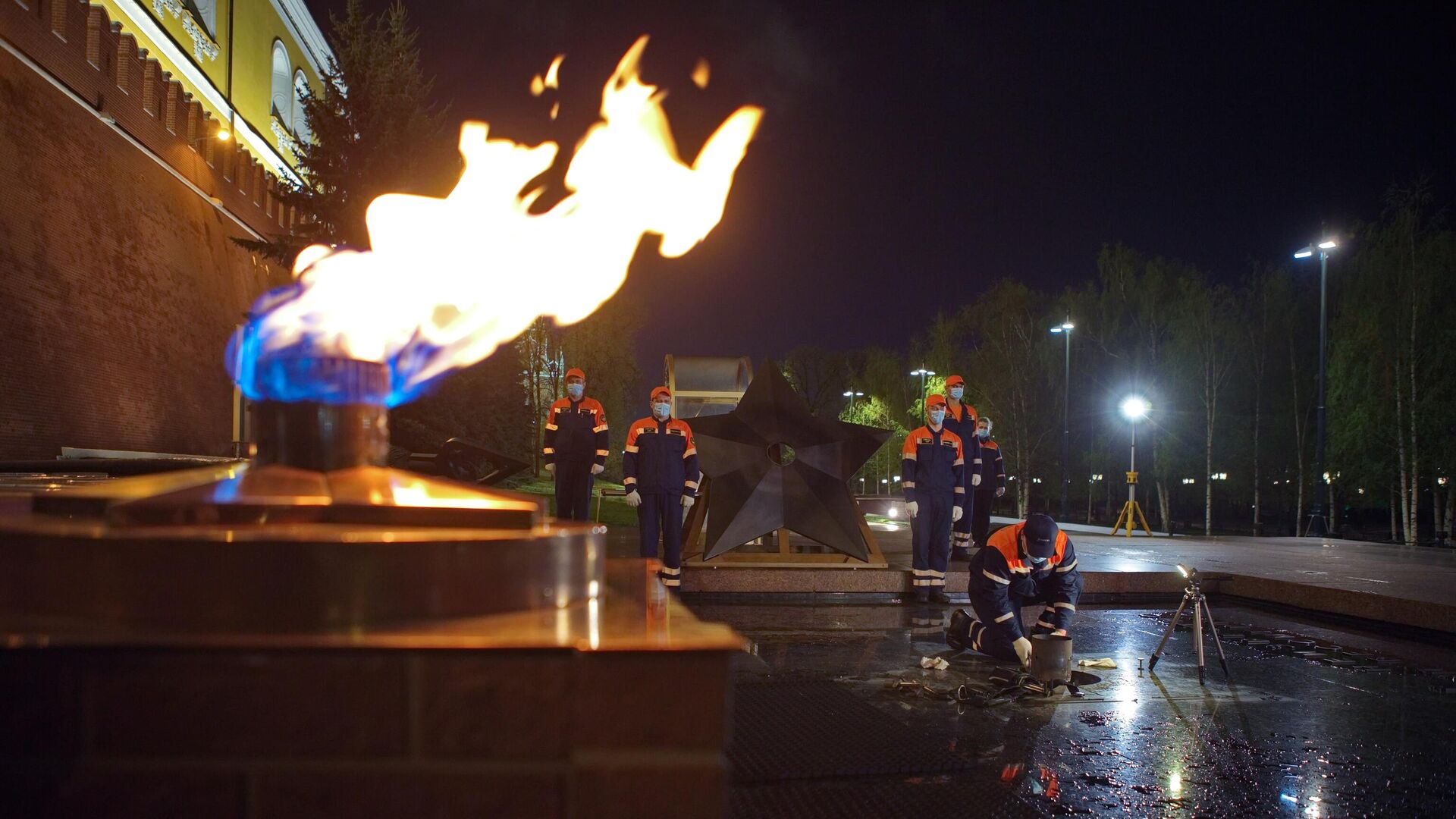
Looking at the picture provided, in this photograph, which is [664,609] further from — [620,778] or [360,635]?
[360,635]

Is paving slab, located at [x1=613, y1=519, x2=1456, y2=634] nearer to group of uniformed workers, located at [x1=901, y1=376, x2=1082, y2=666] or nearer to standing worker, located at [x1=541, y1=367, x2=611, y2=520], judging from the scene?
group of uniformed workers, located at [x1=901, y1=376, x2=1082, y2=666]

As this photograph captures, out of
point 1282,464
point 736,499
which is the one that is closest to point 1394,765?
point 736,499

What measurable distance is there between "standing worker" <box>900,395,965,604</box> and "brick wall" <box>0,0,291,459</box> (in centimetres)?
1536

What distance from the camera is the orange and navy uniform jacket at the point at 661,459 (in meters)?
9.68

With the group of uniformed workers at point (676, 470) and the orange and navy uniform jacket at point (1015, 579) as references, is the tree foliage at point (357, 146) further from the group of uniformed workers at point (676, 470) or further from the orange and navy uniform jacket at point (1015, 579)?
the orange and navy uniform jacket at point (1015, 579)

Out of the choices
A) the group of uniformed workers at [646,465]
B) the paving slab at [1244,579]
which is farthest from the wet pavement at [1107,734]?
the group of uniformed workers at [646,465]

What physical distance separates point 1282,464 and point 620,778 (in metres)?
41.2

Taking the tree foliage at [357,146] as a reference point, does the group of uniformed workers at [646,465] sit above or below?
below

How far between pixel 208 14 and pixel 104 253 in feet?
48.0

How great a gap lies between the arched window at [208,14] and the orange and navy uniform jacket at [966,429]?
93.6 ft

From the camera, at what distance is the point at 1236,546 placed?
1620cm

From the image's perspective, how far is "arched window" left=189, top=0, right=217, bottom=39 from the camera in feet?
91.2

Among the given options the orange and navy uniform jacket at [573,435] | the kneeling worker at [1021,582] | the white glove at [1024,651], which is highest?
the orange and navy uniform jacket at [573,435]

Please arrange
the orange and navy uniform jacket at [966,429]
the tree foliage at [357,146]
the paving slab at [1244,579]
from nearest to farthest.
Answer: the paving slab at [1244,579] < the orange and navy uniform jacket at [966,429] < the tree foliage at [357,146]
